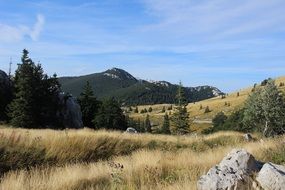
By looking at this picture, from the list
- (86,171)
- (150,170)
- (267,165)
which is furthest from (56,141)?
(267,165)

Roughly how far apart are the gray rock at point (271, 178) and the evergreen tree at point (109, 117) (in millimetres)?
60740

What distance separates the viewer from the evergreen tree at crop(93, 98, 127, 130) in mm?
69000

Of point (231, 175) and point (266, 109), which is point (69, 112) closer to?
point (266, 109)

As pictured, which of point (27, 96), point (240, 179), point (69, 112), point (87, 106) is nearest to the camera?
point (240, 179)

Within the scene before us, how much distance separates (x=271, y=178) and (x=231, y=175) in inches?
21.6

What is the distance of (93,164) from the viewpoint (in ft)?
35.4

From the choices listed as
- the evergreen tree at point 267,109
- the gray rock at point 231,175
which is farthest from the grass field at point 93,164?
the evergreen tree at point 267,109

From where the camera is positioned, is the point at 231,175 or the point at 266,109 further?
the point at 266,109

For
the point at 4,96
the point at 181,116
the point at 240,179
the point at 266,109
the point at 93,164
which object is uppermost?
the point at 4,96

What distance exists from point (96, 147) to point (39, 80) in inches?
1616

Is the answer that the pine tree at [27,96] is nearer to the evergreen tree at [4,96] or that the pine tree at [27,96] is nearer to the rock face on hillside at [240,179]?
the evergreen tree at [4,96]

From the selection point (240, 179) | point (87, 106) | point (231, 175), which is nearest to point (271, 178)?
point (240, 179)

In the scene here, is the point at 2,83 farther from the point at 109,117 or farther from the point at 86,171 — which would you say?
the point at 86,171

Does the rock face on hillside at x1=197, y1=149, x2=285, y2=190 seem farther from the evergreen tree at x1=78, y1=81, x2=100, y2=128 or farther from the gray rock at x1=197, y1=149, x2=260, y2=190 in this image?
the evergreen tree at x1=78, y1=81, x2=100, y2=128
